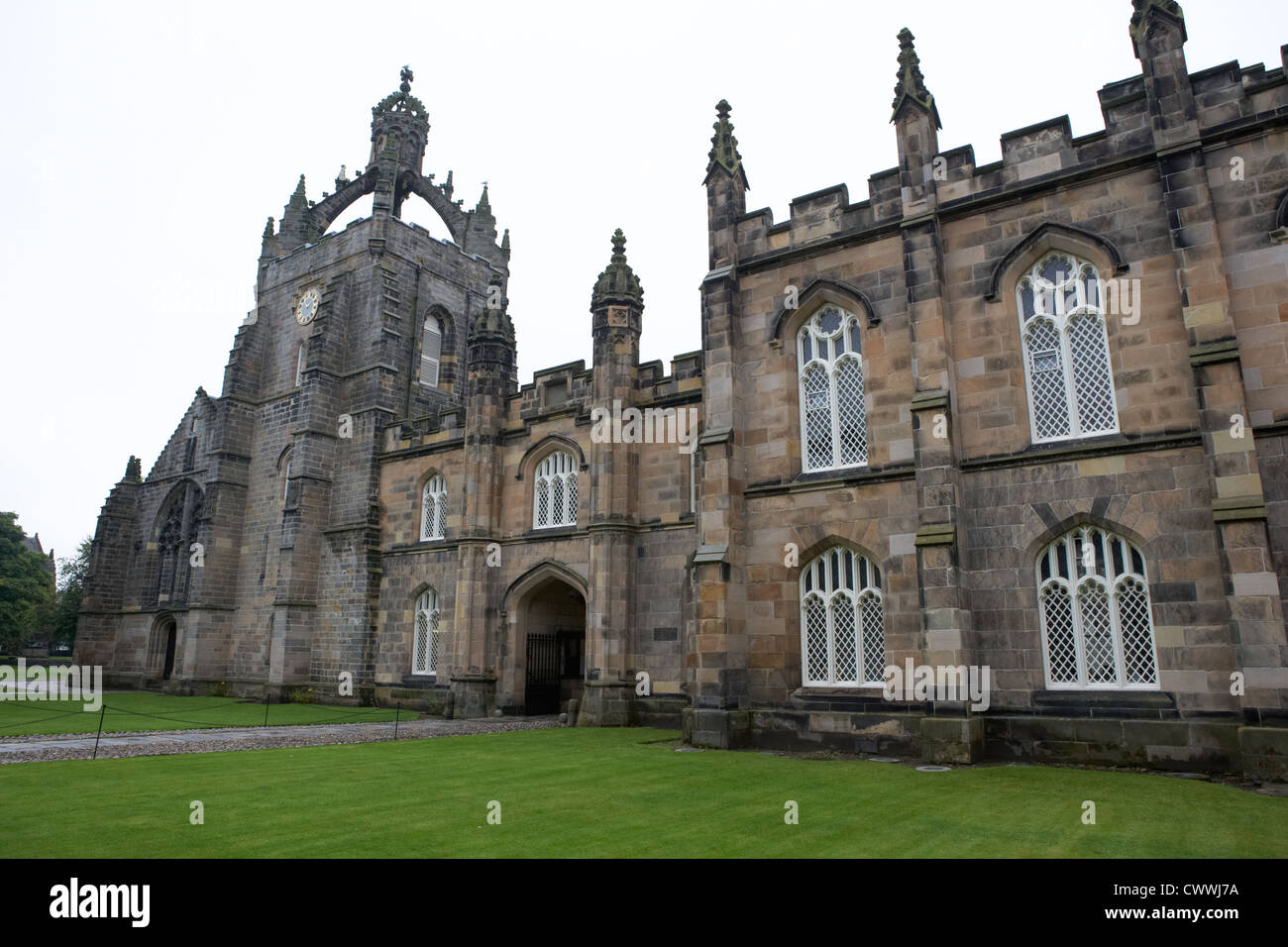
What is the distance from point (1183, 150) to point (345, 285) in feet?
92.1

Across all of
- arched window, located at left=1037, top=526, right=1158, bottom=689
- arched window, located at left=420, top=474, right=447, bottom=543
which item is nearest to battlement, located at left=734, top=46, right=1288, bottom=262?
arched window, located at left=1037, top=526, right=1158, bottom=689

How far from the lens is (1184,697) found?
12.6 metres

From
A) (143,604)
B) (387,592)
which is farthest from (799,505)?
(143,604)

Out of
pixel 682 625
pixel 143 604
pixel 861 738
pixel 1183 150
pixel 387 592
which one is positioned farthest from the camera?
pixel 143 604

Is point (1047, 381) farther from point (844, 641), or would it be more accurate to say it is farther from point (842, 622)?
point (844, 641)

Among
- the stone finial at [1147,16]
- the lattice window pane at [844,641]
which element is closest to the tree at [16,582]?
the lattice window pane at [844,641]

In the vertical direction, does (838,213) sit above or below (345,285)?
below

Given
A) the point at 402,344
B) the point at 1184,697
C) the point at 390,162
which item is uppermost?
the point at 390,162

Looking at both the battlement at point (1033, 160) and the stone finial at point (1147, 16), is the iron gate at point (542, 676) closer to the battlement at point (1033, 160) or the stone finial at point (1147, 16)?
the battlement at point (1033, 160)

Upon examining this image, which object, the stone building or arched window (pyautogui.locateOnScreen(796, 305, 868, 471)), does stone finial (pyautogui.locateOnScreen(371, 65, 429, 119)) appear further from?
arched window (pyautogui.locateOnScreen(796, 305, 868, 471))

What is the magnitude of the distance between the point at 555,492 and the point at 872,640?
11256 mm

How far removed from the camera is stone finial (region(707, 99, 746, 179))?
62.9 feet

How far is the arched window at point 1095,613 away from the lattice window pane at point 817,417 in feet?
15.0

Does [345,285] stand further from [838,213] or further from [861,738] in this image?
[861,738]
